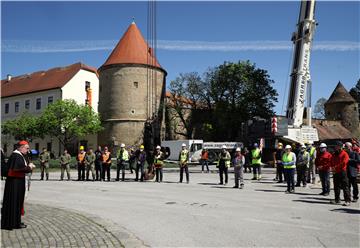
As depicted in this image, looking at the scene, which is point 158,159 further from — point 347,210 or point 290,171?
point 347,210

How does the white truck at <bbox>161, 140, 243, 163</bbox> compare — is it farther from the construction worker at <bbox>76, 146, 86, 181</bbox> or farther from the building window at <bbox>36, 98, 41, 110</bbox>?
the building window at <bbox>36, 98, 41, 110</bbox>

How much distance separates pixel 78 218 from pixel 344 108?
68.3 m

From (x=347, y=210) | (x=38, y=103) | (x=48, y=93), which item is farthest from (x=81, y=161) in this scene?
Answer: (x=38, y=103)

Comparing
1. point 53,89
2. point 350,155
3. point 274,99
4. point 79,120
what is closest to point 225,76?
point 274,99

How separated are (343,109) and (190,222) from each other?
67.4m

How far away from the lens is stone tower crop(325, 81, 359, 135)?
224 ft

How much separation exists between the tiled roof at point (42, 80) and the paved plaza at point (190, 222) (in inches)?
1928

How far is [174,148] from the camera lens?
44875 mm

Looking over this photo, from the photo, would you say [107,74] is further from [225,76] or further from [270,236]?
[270,236]

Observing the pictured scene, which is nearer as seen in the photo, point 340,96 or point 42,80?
point 42,80

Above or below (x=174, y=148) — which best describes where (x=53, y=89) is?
above

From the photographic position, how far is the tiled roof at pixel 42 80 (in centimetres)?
5909

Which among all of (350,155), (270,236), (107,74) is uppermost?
(107,74)

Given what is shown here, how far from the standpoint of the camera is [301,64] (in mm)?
27547
